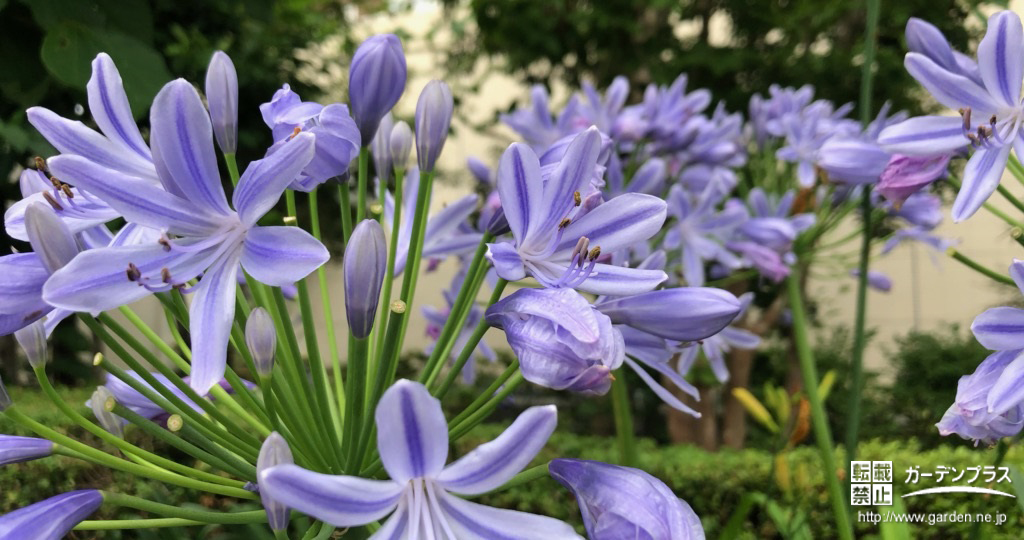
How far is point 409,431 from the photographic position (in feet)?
1.81

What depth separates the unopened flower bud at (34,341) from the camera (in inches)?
28.1

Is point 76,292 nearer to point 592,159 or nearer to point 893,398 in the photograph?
point 592,159

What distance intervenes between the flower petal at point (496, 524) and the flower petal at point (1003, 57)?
33.8 inches

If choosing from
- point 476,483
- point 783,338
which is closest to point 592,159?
point 476,483

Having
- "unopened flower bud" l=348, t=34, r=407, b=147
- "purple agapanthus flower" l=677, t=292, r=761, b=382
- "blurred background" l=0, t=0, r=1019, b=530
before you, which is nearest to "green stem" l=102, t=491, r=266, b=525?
"unopened flower bud" l=348, t=34, r=407, b=147

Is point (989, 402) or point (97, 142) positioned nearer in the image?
point (97, 142)

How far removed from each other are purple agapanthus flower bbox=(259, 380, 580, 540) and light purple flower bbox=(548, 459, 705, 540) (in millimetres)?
59

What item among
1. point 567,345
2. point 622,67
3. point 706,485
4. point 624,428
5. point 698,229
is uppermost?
point 622,67

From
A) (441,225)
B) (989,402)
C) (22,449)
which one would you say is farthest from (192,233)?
(989,402)

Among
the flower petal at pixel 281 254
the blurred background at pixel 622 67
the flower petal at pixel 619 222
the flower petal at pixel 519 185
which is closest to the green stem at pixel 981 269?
the flower petal at pixel 619 222

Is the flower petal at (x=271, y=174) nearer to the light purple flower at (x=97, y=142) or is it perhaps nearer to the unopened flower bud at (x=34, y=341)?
the light purple flower at (x=97, y=142)

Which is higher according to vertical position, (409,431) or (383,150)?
(383,150)

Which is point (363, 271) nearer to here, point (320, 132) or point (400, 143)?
point (320, 132)

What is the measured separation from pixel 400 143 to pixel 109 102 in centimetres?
39
